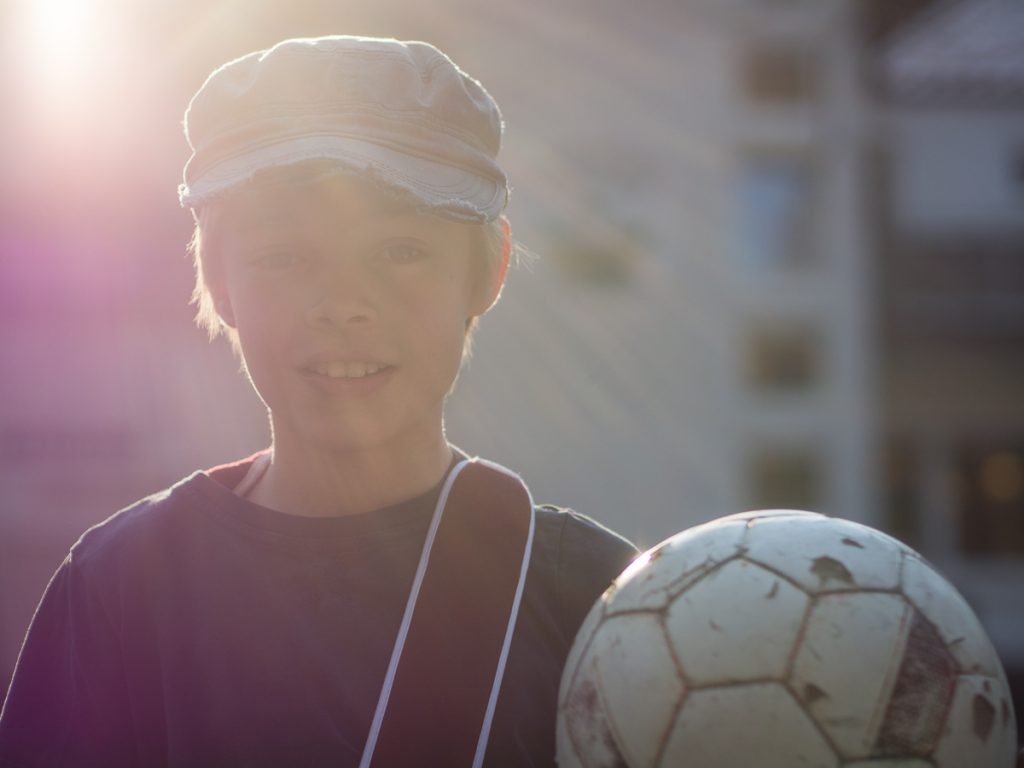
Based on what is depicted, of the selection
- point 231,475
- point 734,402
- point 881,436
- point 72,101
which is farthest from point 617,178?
point 231,475

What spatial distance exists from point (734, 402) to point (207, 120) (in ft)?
71.5

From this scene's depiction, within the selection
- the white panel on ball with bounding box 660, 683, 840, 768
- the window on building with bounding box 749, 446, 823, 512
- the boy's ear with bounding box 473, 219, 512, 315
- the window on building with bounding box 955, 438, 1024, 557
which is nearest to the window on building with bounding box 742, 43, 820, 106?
the window on building with bounding box 749, 446, 823, 512

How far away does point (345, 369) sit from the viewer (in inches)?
89.1

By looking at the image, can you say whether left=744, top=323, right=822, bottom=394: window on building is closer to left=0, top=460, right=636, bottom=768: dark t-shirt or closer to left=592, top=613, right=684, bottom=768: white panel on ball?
left=0, top=460, right=636, bottom=768: dark t-shirt

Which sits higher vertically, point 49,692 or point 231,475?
point 231,475

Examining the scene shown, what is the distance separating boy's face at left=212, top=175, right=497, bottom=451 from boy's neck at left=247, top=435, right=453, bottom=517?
0.03 metres

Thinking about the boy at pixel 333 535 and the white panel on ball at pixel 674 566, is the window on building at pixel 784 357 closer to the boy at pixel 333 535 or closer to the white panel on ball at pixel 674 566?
the boy at pixel 333 535

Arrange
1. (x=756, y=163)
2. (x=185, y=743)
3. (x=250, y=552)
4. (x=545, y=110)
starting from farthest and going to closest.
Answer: (x=756, y=163)
(x=545, y=110)
(x=250, y=552)
(x=185, y=743)

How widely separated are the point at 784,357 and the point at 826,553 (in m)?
22.9

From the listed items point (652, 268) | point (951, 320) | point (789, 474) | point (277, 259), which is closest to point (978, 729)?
point (277, 259)

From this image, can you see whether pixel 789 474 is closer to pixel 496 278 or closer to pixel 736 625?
pixel 496 278

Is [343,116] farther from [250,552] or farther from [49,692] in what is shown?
[49,692]

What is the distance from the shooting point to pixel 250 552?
2.25 m

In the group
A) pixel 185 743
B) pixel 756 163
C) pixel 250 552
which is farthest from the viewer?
pixel 756 163
